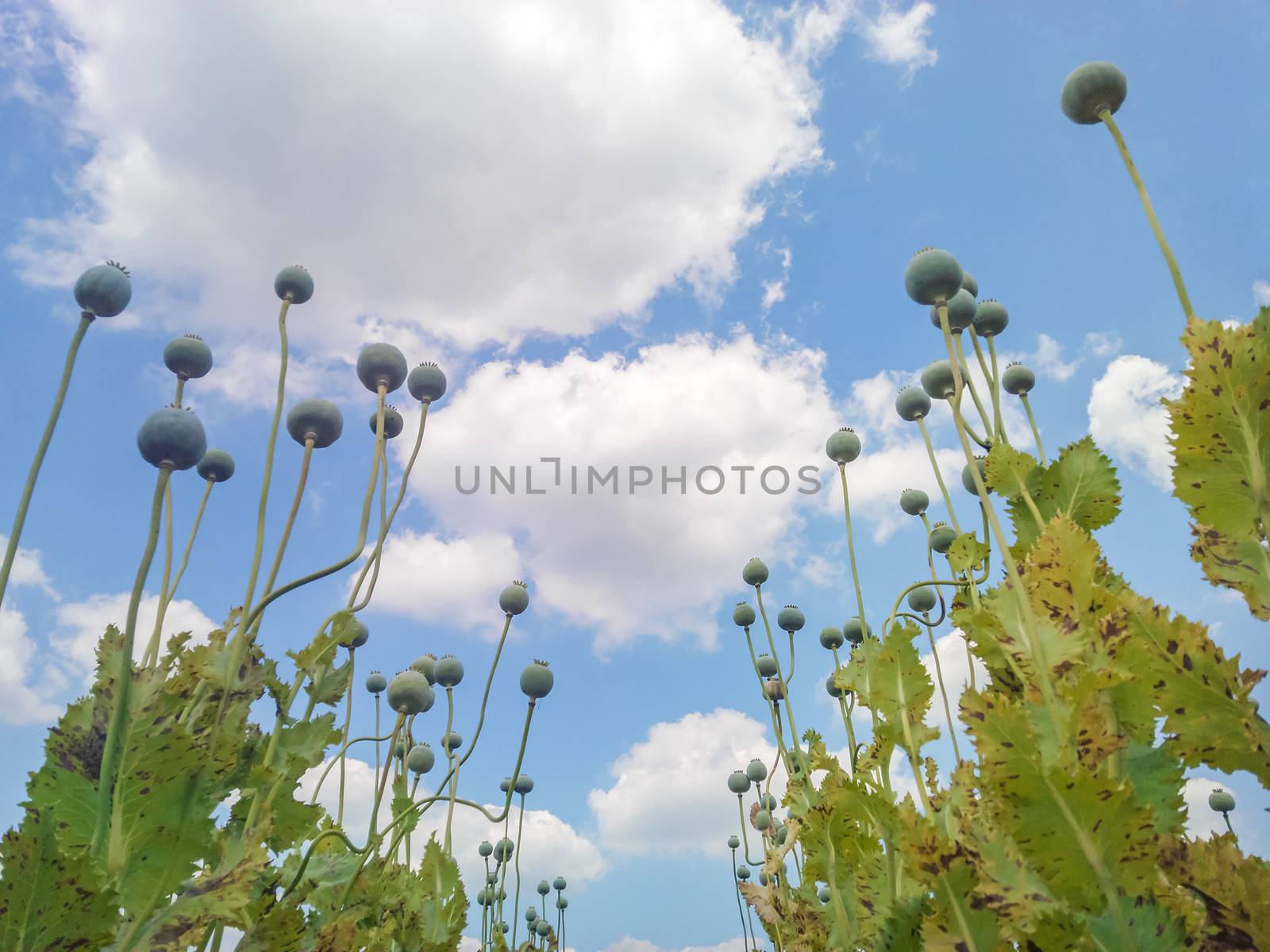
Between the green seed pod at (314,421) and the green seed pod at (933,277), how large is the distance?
2.29m

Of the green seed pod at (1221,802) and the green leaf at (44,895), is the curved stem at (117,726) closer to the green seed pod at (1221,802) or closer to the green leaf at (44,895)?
the green leaf at (44,895)

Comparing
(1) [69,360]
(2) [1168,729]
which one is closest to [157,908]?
(1) [69,360]

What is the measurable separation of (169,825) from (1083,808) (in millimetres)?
2218

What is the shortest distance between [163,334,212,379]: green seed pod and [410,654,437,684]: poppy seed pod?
8.22 ft

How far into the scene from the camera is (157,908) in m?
2.04

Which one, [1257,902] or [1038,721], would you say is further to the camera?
[1038,721]

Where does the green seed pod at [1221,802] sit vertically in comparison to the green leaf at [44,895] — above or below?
above

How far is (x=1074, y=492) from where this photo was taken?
237 centimetres

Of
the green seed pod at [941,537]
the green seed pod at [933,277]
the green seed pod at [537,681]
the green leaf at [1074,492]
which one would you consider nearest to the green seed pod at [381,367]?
the green seed pod at [537,681]

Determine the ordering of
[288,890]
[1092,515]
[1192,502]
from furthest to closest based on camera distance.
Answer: [288,890] < [1092,515] < [1192,502]

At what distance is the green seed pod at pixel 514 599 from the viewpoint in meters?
4.62

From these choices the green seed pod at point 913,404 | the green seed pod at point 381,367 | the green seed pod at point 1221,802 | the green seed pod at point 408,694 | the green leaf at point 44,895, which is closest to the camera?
the green leaf at point 44,895

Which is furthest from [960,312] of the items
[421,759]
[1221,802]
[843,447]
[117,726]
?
[1221,802]

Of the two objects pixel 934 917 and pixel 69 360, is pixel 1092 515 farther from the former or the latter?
pixel 69 360
